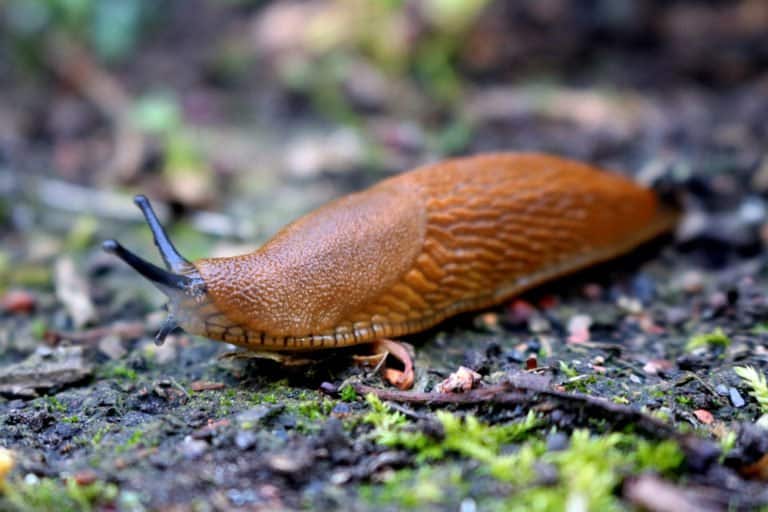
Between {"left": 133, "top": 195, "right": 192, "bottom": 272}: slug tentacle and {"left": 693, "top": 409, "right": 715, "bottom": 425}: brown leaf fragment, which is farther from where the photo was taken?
{"left": 133, "top": 195, "right": 192, "bottom": 272}: slug tentacle

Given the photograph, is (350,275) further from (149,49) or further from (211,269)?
(149,49)

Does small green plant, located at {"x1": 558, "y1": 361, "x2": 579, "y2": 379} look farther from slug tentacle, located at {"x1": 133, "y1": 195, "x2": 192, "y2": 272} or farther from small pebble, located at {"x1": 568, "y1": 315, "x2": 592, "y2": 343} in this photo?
slug tentacle, located at {"x1": 133, "y1": 195, "x2": 192, "y2": 272}

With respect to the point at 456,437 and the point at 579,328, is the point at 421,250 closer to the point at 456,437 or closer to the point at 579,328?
the point at 579,328

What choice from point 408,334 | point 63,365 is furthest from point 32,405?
point 408,334

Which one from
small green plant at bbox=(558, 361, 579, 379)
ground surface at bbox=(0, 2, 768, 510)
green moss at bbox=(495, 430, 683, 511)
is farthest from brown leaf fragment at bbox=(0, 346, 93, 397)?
small green plant at bbox=(558, 361, 579, 379)

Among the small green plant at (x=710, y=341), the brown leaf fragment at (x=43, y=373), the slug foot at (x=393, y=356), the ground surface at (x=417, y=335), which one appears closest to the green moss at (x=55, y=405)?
the ground surface at (x=417, y=335)

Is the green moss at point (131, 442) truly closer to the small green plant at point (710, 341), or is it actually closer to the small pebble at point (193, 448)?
the small pebble at point (193, 448)

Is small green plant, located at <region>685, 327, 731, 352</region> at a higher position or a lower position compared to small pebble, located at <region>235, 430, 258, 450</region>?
lower
